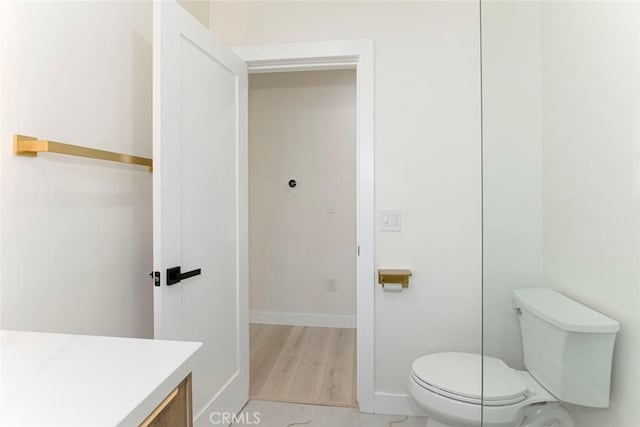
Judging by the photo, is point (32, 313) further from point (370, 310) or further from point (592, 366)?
point (592, 366)

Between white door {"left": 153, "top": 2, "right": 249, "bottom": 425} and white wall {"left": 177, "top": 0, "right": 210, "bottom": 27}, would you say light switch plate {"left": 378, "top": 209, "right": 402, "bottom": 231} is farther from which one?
white wall {"left": 177, "top": 0, "right": 210, "bottom": 27}

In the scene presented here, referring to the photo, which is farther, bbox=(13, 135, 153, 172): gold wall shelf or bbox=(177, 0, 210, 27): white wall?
bbox=(177, 0, 210, 27): white wall

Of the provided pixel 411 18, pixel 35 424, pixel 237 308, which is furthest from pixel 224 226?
pixel 411 18

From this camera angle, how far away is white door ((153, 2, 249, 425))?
52.1 inches

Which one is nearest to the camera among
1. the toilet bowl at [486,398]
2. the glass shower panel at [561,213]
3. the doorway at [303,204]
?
the glass shower panel at [561,213]

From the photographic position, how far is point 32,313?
101cm

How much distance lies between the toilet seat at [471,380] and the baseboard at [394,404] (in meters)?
0.48

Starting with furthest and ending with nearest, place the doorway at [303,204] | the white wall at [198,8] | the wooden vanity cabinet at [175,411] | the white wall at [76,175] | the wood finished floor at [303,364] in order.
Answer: the doorway at [303,204] < the wood finished floor at [303,364] < the white wall at [198,8] < the white wall at [76,175] < the wooden vanity cabinet at [175,411]

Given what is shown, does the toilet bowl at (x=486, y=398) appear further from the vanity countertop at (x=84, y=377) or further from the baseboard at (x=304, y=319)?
the baseboard at (x=304, y=319)

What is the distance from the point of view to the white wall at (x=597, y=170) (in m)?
1.05

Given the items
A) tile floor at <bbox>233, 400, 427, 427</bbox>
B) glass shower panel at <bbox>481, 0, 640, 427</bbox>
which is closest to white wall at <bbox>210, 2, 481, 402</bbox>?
tile floor at <bbox>233, 400, 427, 427</bbox>

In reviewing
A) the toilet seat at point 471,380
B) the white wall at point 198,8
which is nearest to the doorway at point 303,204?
the white wall at point 198,8

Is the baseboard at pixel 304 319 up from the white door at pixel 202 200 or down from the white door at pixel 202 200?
down

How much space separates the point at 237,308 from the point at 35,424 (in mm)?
1492
